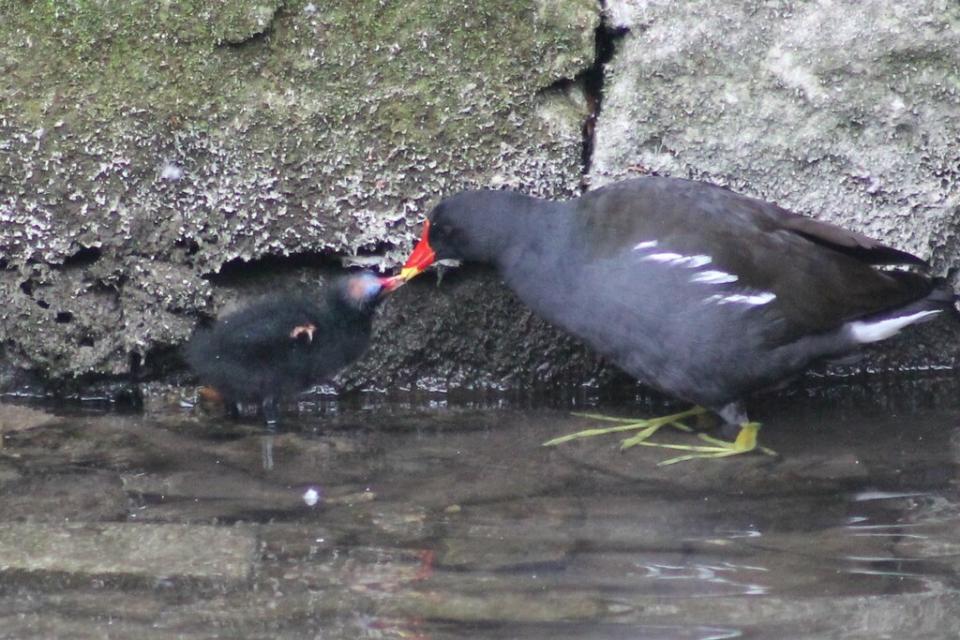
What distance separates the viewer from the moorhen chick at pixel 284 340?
422 cm

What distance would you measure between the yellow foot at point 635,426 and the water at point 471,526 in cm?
5

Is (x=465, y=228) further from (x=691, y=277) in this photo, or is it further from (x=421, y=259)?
(x=691, y=277)

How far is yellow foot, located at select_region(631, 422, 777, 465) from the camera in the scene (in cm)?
407

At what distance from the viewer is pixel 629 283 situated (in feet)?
13.1

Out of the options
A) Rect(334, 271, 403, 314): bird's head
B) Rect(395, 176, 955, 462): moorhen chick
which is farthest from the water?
Rect(334, 271, 403, 314): bird's head

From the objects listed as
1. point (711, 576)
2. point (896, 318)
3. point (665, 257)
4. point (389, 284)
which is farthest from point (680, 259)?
point (711, 576)

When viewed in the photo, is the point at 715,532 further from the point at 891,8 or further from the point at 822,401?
the point at 891,8

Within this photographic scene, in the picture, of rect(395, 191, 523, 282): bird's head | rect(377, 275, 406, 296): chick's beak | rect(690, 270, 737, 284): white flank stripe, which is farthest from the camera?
rect(377, 275, 406, 296): chick's beak

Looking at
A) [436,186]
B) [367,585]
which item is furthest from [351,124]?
[367,585]

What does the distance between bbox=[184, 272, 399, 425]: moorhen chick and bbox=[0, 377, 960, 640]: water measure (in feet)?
0.54

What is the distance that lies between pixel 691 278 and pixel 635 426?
0.59 metres

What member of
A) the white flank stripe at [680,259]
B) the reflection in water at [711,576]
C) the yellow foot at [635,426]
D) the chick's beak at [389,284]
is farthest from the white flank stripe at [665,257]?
the reflection in water at [711,576]

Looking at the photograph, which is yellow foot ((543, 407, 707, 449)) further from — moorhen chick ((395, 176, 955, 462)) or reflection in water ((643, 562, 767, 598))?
reflection in water ((643, 562, 767, 598))

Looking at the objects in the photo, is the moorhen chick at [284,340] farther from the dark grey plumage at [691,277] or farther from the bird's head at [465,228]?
the dark grey plumage at [691,277]
